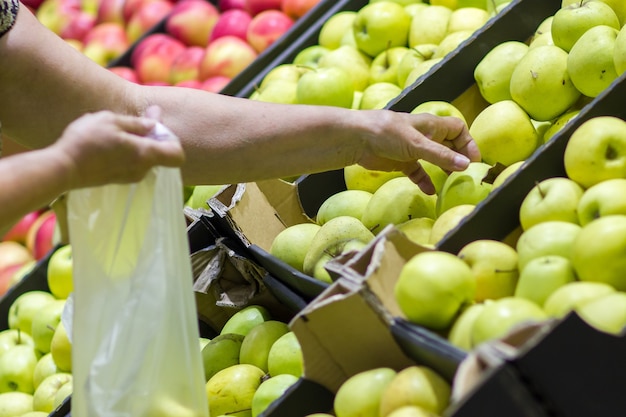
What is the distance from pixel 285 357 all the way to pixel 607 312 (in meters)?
0.73

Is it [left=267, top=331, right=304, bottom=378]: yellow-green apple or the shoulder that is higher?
the shoulder

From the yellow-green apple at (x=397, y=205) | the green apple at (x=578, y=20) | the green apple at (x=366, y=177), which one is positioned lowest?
the yellow-green apple at (x=397, y=205)

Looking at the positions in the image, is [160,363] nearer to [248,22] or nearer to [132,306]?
[132,306]

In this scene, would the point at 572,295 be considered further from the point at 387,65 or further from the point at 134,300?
the point at 387,65

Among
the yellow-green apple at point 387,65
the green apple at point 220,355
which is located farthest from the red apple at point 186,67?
the green apple at point 220,355

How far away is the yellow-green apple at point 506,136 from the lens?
1.90m

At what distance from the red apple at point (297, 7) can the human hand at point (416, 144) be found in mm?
1696

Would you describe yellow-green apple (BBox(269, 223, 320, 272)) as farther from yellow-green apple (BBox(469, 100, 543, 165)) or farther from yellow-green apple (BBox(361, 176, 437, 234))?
yellow-green apple (BBox(469, 100, 543, 165))

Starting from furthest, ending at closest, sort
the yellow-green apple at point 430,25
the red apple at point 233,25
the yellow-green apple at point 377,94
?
the red apple at point 233,25 < the yellow-green apple at point 430,25 < the yellow-green apple at point 377,94

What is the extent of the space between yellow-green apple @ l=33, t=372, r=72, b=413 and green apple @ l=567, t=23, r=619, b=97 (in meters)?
1.39

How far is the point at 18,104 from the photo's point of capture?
1729 millimetres

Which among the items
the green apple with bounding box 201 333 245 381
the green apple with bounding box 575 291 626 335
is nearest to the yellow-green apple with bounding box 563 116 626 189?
the green apple with bounding box 575 291 626 335

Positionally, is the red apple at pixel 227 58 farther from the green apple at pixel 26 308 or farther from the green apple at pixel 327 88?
the green apple at pixel 26 308

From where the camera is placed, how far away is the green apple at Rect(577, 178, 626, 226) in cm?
138
